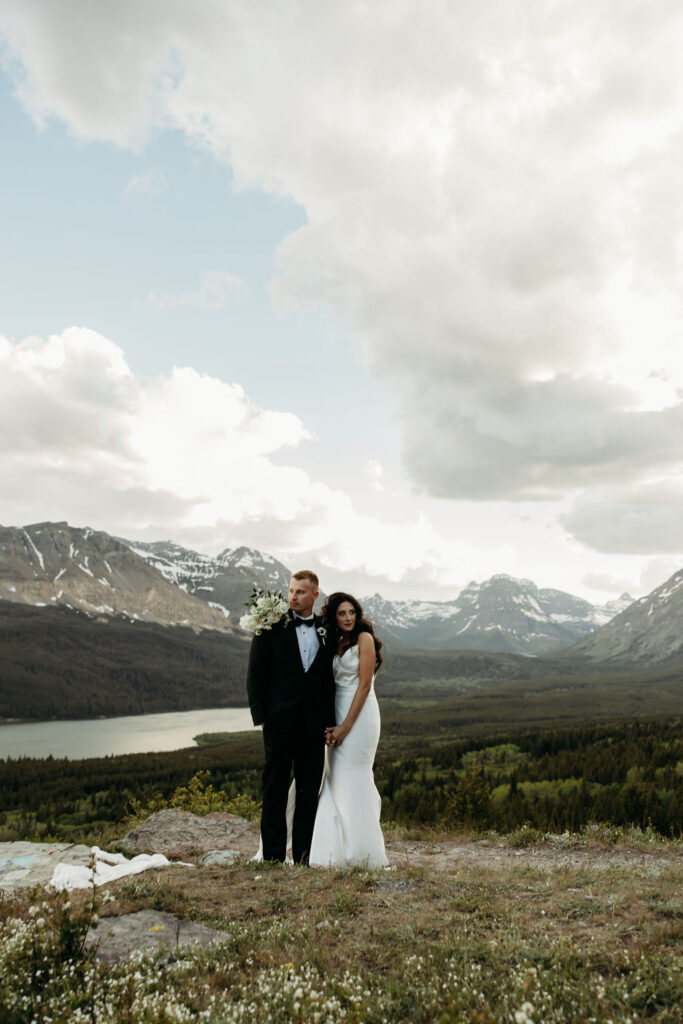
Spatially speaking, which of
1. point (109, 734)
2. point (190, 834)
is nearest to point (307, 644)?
point (190, 834)

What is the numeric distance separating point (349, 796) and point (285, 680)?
2.05m

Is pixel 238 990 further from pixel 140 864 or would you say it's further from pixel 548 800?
pixel 548 800

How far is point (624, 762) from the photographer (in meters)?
23.5

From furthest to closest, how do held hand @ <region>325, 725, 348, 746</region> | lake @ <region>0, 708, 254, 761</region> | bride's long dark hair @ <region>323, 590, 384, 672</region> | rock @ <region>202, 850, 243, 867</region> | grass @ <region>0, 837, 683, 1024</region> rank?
lake @ <region>0, 708, 254, 761</region>, rock @ <region>202, 850, 243, 867</region>, bride's long dark hair @ <region>323, 590, 384, 672</region>, held hand @ <region>325, 725, 348, 746</region>, grass @ <region>0, 837, 683, 1024</region>

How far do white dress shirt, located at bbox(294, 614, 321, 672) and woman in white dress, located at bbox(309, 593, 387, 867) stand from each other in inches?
11.3

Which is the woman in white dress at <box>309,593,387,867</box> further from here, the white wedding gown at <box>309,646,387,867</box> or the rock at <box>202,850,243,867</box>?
the rock at <box>202,850,243,867</box>

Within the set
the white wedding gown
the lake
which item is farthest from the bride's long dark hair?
the lake

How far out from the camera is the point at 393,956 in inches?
181

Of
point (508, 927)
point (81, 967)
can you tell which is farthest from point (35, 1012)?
point (508, 927)

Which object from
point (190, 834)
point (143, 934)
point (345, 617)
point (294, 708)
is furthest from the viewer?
point (190, 834)

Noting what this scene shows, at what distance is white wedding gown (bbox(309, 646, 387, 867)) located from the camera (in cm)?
834

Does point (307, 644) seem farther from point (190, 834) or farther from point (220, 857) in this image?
point (190, 834)

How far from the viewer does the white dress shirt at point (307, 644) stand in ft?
28.2

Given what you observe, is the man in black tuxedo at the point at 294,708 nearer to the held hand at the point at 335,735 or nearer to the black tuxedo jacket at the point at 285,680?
the black tuxedo jacket at the point at 285,680
